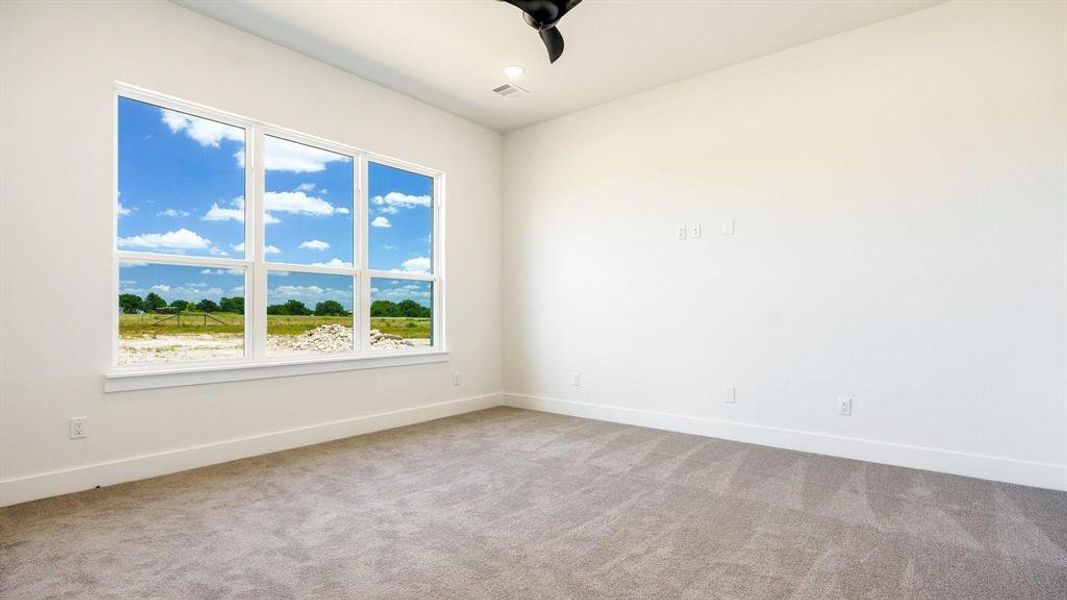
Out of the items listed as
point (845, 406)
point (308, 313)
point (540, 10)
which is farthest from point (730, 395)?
point (308, 313)

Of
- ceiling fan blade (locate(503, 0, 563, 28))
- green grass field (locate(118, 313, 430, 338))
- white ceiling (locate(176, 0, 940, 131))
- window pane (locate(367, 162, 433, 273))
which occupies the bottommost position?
green grass field (locate(118, 313, 430, 338))

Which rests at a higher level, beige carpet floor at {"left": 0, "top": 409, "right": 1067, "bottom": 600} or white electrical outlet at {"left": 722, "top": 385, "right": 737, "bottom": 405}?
white electrical outlet at {"left": 722, "top": 385, "right": 737, "bottom": 405}

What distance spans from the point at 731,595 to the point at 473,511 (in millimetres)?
1281

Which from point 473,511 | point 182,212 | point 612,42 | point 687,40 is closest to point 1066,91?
point 687,40

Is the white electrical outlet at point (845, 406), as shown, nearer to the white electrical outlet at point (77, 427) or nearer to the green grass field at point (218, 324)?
the green grass field at point (218, 324)

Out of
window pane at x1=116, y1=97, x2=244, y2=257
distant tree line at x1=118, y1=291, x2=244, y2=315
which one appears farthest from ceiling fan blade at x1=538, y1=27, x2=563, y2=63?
distant tree line at x1=118, y1=291, x2=244, y2=315

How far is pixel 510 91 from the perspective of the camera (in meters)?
4.51

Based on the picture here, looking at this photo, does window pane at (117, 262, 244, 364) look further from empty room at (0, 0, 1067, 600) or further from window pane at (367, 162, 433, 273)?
window pane at (367, 162, 433, 273)

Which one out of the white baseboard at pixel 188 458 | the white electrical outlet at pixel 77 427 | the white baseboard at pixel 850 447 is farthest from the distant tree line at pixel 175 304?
the white baseboard at pixel 850 447

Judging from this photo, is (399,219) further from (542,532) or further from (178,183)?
(542,532)

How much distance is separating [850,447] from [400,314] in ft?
12.3

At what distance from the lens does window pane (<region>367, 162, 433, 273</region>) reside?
14.8ft

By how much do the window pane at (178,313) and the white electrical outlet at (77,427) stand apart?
1.24 ft

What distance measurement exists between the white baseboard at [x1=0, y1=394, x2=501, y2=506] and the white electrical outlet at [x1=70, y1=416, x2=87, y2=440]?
18 cm
